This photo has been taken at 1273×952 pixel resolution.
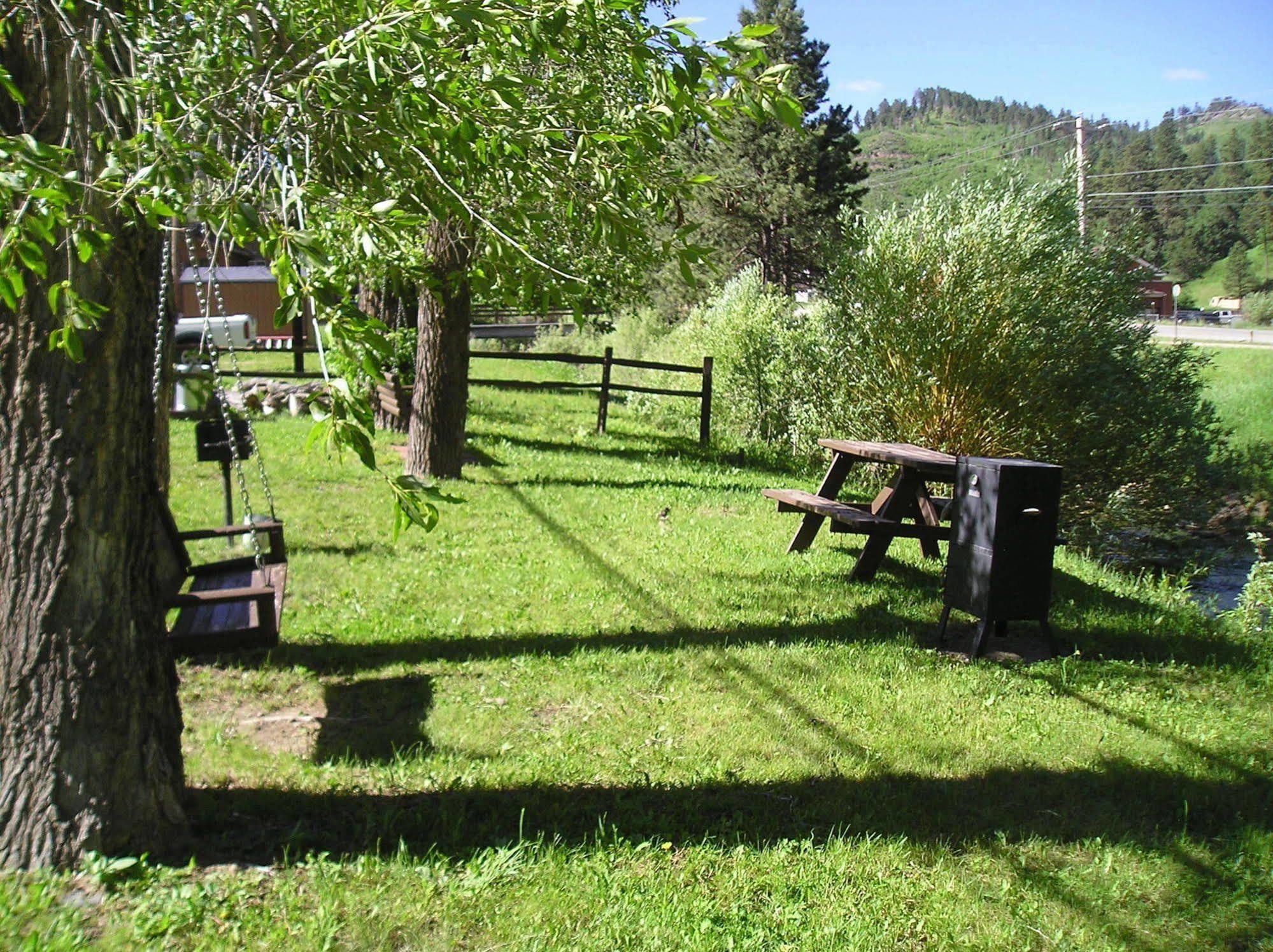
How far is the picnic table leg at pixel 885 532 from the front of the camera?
8.07 m

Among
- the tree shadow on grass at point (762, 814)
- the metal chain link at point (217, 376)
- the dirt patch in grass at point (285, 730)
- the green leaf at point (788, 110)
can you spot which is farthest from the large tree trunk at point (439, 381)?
the green leaf at point (788, 110)

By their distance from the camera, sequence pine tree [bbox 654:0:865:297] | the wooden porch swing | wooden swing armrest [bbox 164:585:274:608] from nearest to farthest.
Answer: the wooden porch swing → wooden swing armrest [bbox 164:585:274:608] → pine tree [bbox 654:0:865:297]

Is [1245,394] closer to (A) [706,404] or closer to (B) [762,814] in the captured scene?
(A) [706,404]

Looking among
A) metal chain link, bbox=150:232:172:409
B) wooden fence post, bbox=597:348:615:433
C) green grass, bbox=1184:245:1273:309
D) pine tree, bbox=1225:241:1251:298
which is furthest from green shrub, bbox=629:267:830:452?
green grass, bbox=1184:245:1273:309

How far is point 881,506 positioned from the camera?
8.45m

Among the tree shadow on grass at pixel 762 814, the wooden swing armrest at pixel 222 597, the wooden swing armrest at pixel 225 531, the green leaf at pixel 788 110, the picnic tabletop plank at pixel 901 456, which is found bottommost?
the tree shadow on grass at pixel 762 814

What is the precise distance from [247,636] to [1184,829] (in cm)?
393

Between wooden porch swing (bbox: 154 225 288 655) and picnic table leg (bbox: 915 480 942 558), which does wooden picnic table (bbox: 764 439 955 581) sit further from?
wooden porch swing (bbox: 154 225 288 655)

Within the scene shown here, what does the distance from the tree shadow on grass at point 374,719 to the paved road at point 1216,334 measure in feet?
125

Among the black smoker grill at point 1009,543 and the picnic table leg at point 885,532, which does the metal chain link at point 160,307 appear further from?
the picnic table leg at point 885,532

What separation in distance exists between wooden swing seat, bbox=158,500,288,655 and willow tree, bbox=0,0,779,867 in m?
0.56

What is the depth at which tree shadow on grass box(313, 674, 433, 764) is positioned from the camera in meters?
4.77

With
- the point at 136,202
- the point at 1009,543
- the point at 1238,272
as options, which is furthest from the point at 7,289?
the point at 1238,272

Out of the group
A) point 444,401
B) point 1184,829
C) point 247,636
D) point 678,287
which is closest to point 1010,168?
point 444,401
